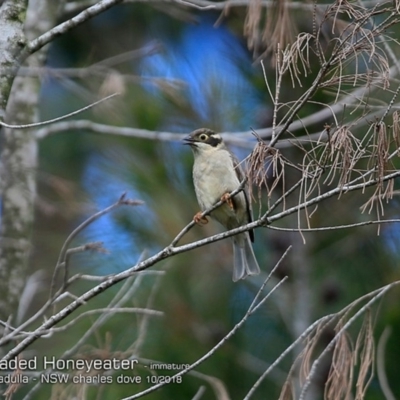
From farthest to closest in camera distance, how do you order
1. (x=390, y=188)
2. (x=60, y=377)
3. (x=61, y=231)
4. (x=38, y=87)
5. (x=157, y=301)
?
(x=61, y=231) < (x=157, y=301) < (x=38, y=87) < (x=60, y=377) < (x=390, y=188)

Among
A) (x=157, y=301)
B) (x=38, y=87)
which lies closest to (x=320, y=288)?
(x=157, y=301)

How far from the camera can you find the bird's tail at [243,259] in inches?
212

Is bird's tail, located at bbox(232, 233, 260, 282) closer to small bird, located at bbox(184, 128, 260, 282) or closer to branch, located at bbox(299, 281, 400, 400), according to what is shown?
small bird, located at bbox(184, 128, 260, 282)

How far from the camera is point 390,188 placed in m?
3.14

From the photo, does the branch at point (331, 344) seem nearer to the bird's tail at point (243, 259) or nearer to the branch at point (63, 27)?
the branch at point (63, 27)

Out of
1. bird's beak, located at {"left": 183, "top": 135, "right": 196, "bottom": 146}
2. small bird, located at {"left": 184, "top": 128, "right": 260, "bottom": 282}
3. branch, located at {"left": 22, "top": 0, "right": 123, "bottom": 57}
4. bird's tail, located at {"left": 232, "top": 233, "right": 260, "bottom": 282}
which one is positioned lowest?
bird's tail, located at {"left": 232, "top": 233, "right": 260, "bottom": 282}

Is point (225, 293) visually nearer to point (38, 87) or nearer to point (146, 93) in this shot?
A: point (146, 93)

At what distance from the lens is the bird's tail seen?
17.6ft

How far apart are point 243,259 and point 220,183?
591mm

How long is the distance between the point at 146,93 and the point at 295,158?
1379mm

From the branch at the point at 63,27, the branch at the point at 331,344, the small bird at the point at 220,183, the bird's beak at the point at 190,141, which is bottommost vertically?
the branch at the point at 331,344

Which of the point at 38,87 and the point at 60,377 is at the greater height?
the point at 38,87

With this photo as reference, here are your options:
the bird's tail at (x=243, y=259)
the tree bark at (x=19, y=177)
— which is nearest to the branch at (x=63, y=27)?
the tree bark at (x=19, y=177)

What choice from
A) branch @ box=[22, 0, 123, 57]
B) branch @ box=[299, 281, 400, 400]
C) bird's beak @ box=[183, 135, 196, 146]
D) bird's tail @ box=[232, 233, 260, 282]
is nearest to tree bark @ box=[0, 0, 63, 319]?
branch @ box=[22, 0, 123, 57]
